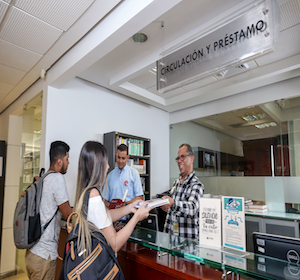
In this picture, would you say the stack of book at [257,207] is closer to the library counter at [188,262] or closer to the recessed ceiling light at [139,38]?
the library counter at [188,262]

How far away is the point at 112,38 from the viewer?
8.05 ft

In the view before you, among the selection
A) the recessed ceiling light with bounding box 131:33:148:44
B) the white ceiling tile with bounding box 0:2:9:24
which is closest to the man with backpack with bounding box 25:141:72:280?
the white ceiling tile with bounding box 0:2:9:24

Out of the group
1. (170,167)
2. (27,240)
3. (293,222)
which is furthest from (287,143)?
(27,240)

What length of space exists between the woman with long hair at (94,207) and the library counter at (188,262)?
292mm

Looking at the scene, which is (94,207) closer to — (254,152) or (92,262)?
(92,262)

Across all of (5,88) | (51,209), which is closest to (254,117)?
(51,209)

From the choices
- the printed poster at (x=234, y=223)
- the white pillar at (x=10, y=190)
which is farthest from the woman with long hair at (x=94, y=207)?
the white pillar at (x=10, y=190)

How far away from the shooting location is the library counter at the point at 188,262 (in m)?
1.23

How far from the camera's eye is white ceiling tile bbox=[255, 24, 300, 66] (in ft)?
9.60

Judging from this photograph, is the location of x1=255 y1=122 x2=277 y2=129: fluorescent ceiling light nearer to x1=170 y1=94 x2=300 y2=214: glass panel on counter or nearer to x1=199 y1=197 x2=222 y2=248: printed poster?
x1=170 y1=94 x2=300 y2=214: glass panel on counter

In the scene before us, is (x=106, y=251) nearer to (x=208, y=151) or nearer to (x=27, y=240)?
(x=27, y=240)

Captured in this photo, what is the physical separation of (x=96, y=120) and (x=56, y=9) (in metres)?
2.12

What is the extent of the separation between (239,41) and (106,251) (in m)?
1.76

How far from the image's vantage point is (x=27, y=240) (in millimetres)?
2129
